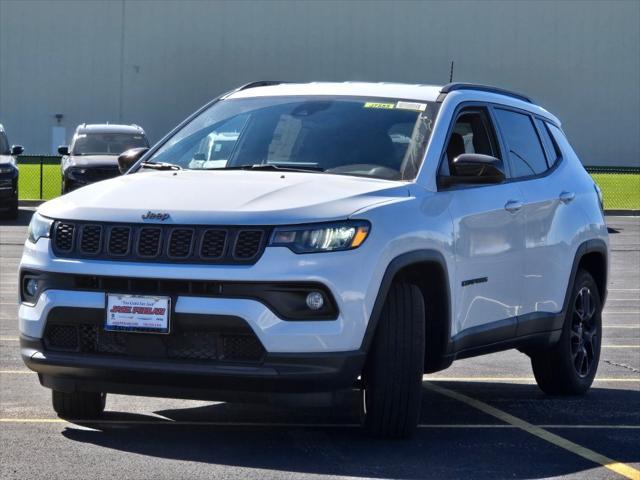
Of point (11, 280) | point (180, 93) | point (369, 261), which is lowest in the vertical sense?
point (180, 93)

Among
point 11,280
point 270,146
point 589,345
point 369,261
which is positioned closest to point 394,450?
point 369,261

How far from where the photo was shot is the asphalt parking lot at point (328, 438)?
20.7 feet

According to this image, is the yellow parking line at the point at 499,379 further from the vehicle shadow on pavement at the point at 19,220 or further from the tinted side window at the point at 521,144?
the vehicle shadow on pavement at the point at 19,220

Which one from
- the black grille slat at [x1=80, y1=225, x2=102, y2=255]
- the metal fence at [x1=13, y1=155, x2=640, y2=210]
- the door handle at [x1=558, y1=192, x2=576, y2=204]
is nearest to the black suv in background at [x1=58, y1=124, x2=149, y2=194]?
the metal fence at [x1=13, y1=155, x2=640, y2=210]

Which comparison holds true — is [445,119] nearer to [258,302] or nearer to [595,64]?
[258,302]

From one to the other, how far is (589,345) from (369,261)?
3185mm

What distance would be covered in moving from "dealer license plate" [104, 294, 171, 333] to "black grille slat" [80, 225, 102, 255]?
243 millimetres

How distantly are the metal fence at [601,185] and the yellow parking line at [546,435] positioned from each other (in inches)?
1075

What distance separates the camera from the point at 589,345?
9.33 meters

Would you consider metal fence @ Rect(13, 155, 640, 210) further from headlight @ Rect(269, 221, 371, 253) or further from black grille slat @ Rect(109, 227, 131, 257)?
headlight @ Rect(269, 221, 371, 253)

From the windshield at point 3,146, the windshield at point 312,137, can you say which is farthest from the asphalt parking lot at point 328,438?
the windshield at point 3,146

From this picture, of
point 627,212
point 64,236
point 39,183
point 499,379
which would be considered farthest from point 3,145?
point 64,236

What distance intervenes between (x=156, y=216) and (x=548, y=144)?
137 inches

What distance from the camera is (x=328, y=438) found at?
7.12 metres
